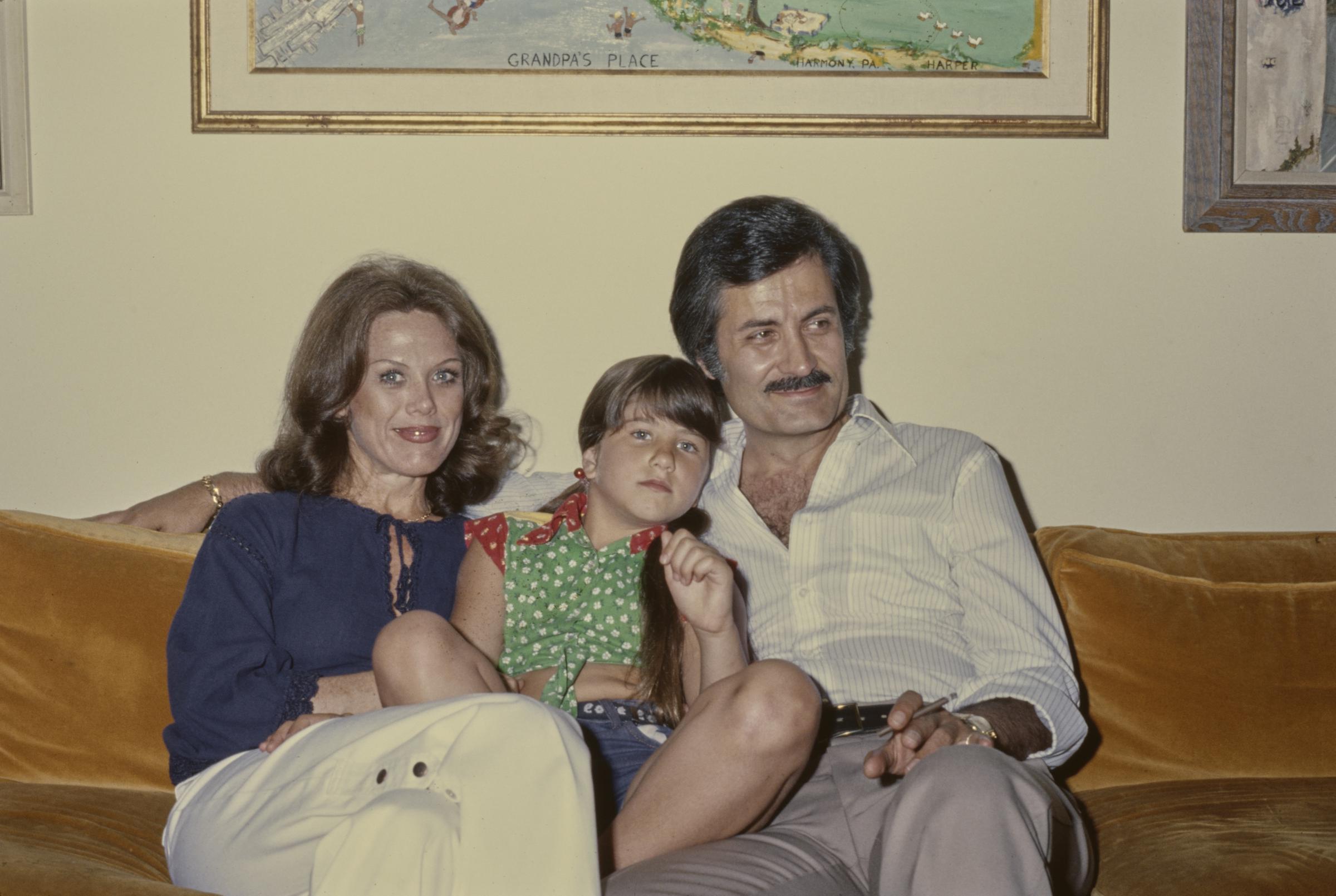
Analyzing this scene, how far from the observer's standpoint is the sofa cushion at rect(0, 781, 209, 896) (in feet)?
5.16

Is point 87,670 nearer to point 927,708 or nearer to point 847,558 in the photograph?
point 847,558

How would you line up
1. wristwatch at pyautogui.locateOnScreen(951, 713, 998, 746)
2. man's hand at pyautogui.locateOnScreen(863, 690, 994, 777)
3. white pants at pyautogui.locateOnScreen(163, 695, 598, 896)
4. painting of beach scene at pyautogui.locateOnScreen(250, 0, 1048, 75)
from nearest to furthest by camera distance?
white pants at pyautogui.locateOnScreen(163, 695, 598, 896)
man's hand at pyautogui.locateOnScreen(863, 690, 994, 777)
wristwatch at pyautogui.locateOnScreen(951, 713, 998, 746)
painting of beach scene at pyautogui.locateOnScreen(250, 0, 1048, 75)

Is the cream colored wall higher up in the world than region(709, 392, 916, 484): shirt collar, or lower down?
higher up

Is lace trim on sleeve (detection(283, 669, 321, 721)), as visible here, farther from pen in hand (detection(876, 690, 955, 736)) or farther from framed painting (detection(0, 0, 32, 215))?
framed painting (detection(0, 0, 32, 215))

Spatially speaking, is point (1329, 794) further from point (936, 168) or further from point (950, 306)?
point (936, 168)

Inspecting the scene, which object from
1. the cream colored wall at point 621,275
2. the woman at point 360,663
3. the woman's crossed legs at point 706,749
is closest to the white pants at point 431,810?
the woman at point 360,663

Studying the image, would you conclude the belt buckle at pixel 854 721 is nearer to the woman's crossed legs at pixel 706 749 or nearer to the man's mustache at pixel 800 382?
the woman's crossed legs at pixel 706 749

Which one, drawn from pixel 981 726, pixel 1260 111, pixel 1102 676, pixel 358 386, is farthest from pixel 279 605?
pixel 1260 111

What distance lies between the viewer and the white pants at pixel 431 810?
1318 mm

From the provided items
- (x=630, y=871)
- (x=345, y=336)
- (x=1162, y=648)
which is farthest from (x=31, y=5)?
(x=1162, y=648)

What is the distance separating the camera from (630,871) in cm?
154

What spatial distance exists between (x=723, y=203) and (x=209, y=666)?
1.39 m

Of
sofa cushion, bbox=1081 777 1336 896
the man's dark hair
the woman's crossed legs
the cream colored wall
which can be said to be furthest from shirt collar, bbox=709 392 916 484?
sofa cushion, bbox=1081 777 1336 896

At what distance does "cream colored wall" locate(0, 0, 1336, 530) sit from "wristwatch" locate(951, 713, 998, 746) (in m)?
0.94
